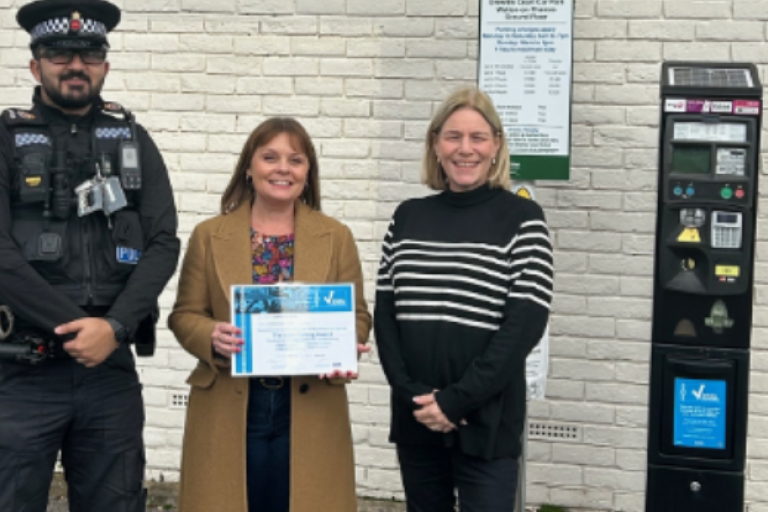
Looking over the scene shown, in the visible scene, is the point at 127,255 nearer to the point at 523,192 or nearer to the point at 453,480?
the point at 453,480

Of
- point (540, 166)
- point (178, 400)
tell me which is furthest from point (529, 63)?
point (178, 400)

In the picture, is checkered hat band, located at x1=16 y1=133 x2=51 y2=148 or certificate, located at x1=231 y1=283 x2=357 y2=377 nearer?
certificate, located at x1=231 y1=283 x2=357 y2=377

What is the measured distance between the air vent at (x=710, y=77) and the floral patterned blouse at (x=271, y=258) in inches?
57.0

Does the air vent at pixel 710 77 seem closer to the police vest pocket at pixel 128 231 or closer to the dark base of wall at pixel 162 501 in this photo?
the police vest pocket at pixel 128 231

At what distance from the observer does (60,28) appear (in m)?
3.23

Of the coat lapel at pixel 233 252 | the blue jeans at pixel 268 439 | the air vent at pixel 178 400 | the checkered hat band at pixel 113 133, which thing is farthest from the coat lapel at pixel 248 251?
the air vent at pixel 178 400

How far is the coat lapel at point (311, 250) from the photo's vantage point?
3164 mm

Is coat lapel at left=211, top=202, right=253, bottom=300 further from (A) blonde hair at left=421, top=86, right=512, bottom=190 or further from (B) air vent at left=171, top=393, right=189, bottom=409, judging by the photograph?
(B) air vent at left=171, top=393, right=189, bottom=409

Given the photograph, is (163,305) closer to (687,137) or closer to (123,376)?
(123,376)

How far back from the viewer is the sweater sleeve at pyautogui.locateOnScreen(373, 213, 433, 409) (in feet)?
10.0

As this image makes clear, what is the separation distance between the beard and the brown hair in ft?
1.79

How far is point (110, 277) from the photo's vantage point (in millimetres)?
3234

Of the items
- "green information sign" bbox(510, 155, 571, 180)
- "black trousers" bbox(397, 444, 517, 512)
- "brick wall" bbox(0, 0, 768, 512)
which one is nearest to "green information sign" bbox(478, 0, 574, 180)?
"green information sign" bbox(510, 155, 571, 180)

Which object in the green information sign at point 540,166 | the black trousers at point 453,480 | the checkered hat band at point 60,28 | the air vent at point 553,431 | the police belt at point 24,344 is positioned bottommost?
the air vent at point 553,431
